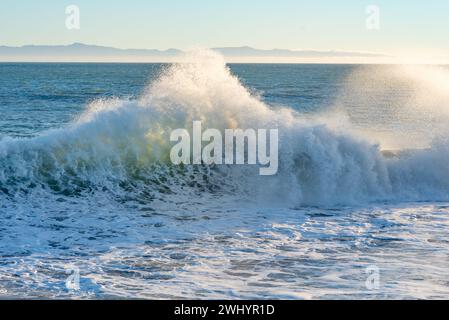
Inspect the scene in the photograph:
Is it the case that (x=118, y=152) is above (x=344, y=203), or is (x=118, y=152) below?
above

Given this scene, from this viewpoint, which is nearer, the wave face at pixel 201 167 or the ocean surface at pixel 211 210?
the ocean surface at pixel 211 210

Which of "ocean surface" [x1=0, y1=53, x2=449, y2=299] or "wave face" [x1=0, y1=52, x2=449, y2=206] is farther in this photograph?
"wave face" [x1=0, y1=52, x2=449, y2=206]

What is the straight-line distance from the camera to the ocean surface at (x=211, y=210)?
8.03 metres

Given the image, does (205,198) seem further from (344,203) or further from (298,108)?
(298,108)

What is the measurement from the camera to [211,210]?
41.9ft

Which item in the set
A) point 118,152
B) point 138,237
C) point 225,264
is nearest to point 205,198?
point 118,152

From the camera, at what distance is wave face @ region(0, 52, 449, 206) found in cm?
1385

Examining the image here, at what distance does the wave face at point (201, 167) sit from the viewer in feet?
45.4

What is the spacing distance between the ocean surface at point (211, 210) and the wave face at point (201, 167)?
39 mm

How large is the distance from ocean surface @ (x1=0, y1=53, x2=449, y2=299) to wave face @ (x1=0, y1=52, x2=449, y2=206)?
39mm

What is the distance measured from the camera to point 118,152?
15062 millimetres

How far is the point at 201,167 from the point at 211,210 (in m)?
2.72
